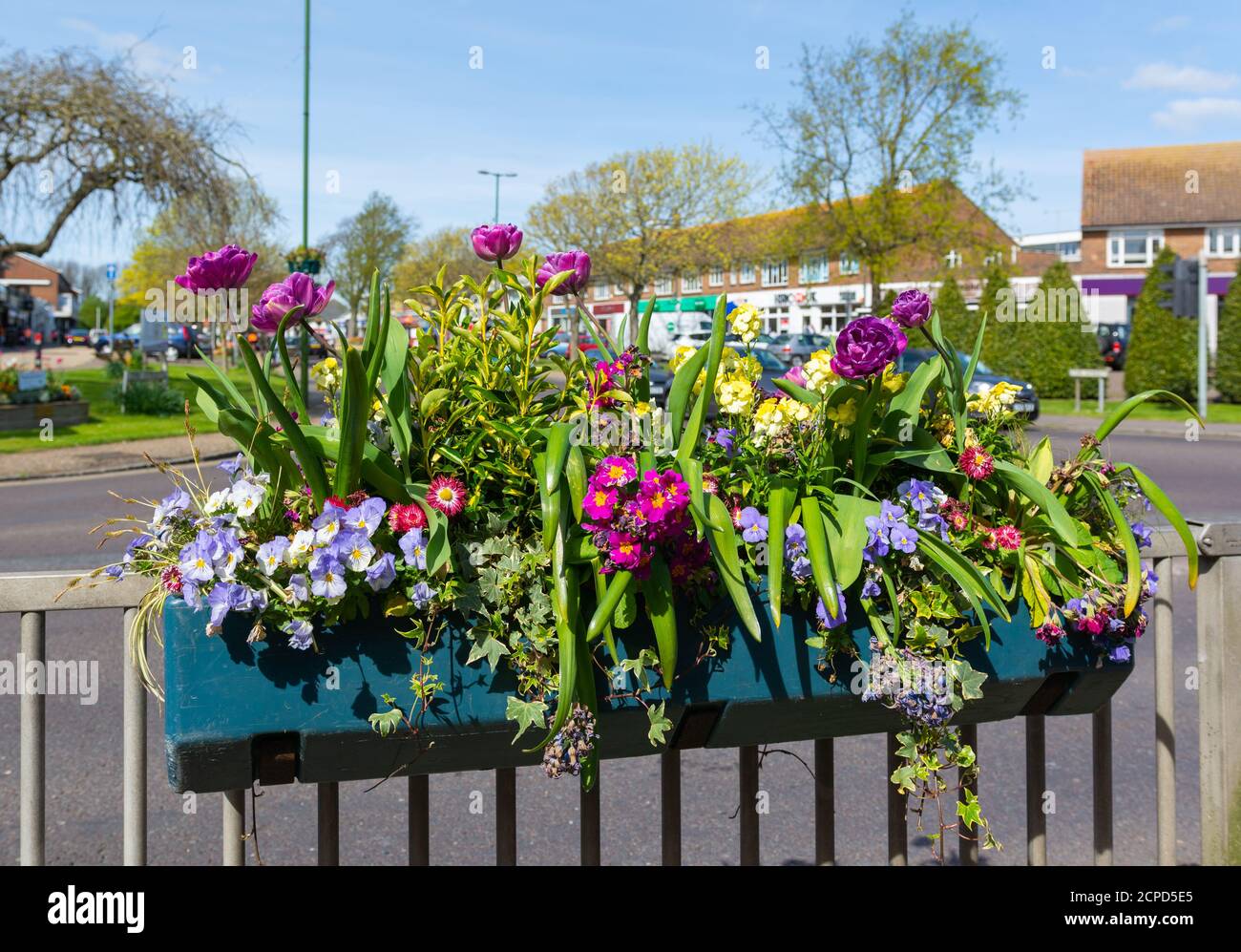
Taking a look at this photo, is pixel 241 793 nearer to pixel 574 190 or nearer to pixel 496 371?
pixel 496 371

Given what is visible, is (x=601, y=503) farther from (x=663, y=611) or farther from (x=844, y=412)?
(x=844, y=412)

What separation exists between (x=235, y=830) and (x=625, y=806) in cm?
206

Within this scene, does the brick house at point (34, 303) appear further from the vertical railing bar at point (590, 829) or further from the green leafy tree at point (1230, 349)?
the green leafy tree at point (1230, 349)

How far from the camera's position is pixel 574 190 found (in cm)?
3844

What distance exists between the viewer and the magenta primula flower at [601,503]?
1406mm

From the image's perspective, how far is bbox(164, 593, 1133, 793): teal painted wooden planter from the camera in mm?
1443

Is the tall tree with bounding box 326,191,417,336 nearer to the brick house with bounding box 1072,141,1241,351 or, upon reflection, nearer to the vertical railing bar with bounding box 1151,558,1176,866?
the brick house with bounding box 1072,141,1241,351

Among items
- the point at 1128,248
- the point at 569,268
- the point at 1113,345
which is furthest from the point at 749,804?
the point at 1128,248

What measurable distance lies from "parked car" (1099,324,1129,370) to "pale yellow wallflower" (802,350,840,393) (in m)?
34.5

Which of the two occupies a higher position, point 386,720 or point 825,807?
point 386,720

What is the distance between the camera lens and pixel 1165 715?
7.22ft

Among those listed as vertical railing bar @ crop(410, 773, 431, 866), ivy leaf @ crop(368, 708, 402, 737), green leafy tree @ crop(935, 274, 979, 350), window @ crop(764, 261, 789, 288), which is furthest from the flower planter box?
window @ crop(764, 261, 789, 288)

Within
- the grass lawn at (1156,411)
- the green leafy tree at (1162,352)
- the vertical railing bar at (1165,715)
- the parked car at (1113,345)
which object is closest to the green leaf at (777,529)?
the vertical railing bar at (1165,715)

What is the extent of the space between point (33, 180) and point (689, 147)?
23.7 meters
